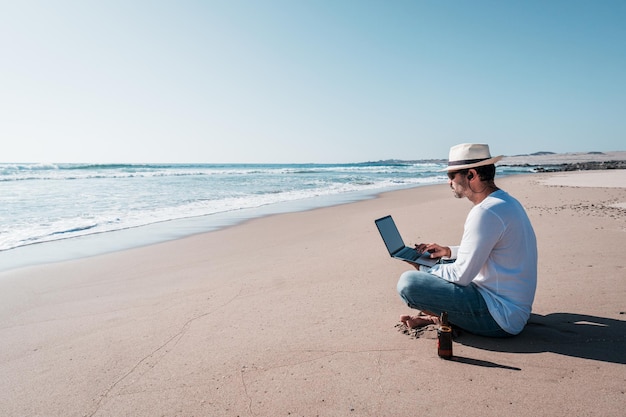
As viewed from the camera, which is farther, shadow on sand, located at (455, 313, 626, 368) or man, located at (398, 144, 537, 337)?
shadow on sand, located at (455, 313, 626, 368)

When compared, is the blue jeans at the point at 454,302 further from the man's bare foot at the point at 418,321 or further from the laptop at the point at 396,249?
the laptop at the point at 396,249

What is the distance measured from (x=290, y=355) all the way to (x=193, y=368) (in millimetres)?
702

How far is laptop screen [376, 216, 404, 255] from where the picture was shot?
3494 millimetres

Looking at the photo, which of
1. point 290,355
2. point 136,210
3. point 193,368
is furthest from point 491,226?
point 136,210

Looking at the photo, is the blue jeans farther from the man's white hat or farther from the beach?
the man's white hat

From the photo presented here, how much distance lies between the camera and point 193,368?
109 inches

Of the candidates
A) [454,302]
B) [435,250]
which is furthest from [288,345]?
[435,250]

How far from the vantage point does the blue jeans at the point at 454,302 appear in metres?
2.79

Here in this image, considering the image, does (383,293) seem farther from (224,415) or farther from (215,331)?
(224,415)

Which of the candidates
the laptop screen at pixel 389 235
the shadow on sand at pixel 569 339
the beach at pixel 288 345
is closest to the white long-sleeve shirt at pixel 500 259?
the shadow on sand at pixel 569 339

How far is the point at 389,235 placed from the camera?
11.8 ft

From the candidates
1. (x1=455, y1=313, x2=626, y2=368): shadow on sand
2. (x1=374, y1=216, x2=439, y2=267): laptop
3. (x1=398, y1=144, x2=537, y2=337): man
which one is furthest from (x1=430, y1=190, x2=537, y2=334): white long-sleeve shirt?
(x1=374, y1=216, x2=439, y2=267): laptop

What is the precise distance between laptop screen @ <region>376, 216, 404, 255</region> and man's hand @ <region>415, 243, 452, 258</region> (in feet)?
0.91

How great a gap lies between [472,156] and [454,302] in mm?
1063
